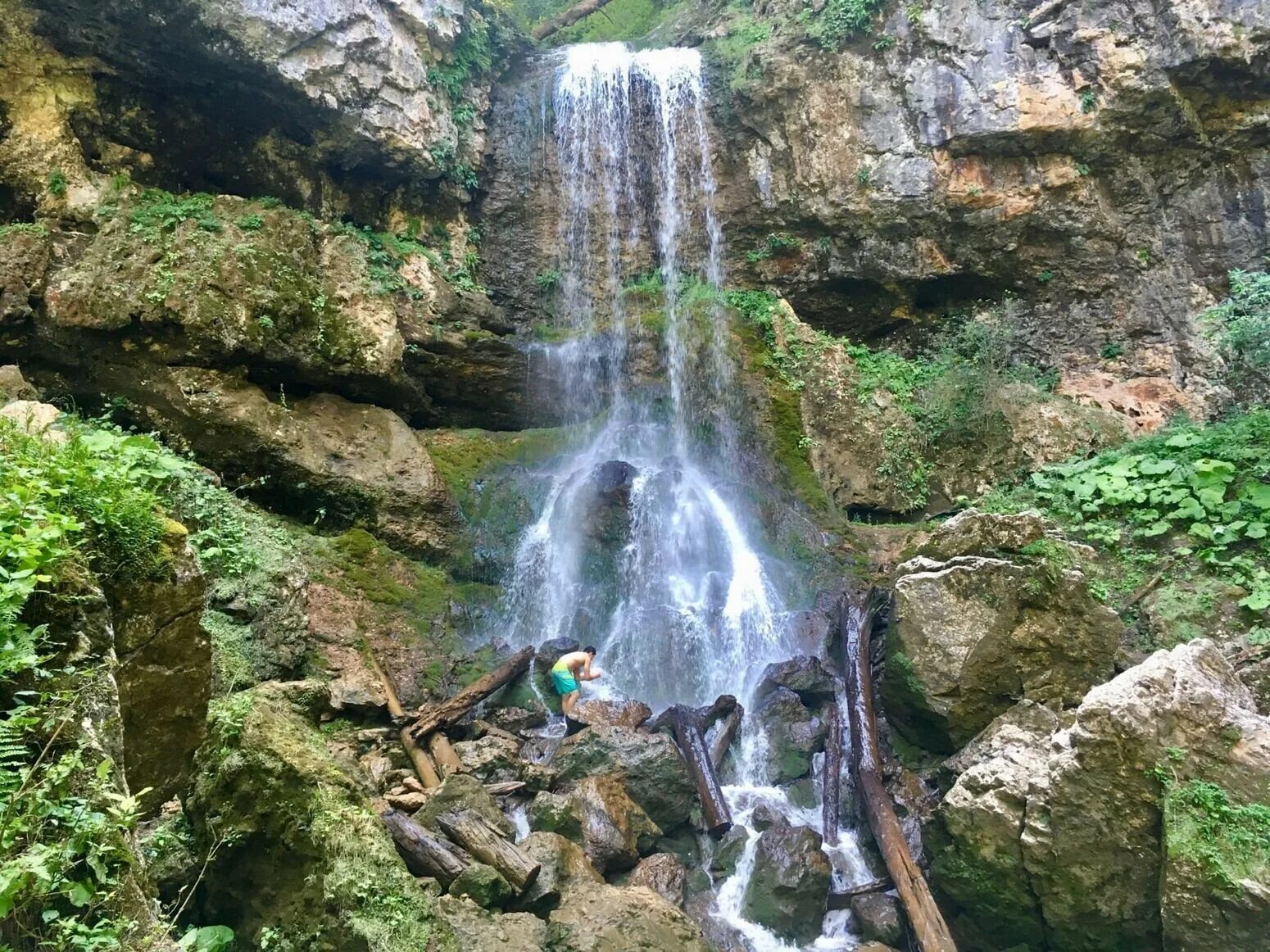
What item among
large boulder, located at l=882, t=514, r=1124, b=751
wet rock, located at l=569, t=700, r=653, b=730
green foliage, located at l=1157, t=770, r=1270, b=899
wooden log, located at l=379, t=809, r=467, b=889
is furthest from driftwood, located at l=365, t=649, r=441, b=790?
green foliage, located at l=1157, t=770, r=1270, b=899

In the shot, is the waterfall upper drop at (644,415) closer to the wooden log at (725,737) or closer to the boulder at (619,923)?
the wooden log at (725,737)

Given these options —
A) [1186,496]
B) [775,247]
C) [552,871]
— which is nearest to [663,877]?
[552,871]

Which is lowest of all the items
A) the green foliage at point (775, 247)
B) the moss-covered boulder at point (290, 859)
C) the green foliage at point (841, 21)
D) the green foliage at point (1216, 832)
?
the green foliage at point (1216, 832)

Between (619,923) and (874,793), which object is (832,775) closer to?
(874,793)

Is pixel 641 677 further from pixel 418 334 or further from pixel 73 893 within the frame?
pixel 73 893

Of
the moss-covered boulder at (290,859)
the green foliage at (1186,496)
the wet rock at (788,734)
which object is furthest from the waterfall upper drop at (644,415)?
the moss-covered boulder at (290,859)

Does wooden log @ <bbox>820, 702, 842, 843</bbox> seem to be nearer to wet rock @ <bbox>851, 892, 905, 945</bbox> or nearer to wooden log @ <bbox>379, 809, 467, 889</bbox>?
wet rock @ <bbox>851, 892, 905, 945</bbox>

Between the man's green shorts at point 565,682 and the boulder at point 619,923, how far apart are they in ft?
9.42

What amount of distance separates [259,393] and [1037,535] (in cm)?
927

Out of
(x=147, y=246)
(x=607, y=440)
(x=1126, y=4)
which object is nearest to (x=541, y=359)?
(x=607, y=440)

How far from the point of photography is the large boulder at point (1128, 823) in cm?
457

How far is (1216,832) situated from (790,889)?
2.87 metres

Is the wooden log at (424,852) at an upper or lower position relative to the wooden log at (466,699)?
upper

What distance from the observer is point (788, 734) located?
7.62 m
